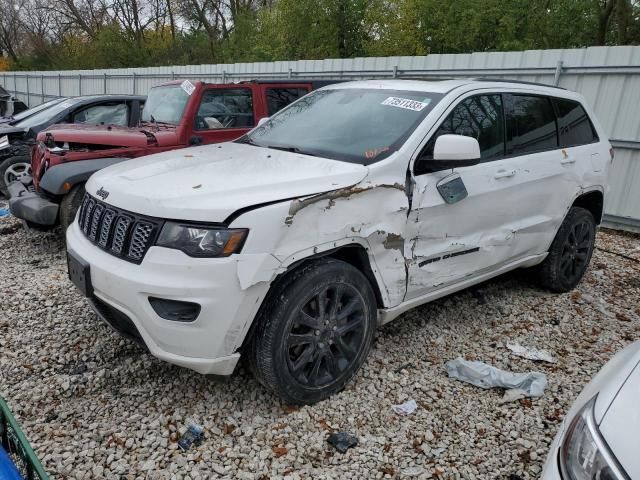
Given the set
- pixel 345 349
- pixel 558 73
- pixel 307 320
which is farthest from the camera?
pixel 558 73

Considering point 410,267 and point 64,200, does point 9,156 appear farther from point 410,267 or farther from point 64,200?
point 410,267

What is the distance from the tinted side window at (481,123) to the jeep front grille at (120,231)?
5.62 ft

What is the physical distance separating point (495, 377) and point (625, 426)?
5.62 ft

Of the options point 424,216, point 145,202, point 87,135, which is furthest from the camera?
point 87,135

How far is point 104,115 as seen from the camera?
761 centimetres

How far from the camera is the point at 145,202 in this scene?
2.53 m

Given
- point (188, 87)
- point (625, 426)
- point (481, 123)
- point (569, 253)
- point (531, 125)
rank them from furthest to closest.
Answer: point (188, 87) < point (569, 253) < point (531, 125) < point (481, 123) < point (625, 426)

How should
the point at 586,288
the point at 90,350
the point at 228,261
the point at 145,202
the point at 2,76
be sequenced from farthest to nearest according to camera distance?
the point at 2,76
the point at 586,288
the point at 90,350
the point at 145,202
the point at 228,261

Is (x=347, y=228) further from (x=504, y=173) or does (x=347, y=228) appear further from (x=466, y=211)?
(x=504, y=173)

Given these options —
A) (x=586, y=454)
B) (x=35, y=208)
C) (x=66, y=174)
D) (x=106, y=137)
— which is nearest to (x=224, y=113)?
(x=106, y=137)

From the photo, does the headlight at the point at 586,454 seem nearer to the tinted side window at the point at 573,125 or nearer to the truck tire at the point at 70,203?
the tinted side window at the point at 573,125

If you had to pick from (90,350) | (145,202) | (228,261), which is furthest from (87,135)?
(228,261)

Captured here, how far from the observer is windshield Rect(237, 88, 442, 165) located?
3.10 m

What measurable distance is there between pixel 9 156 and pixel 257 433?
21.5 feet
